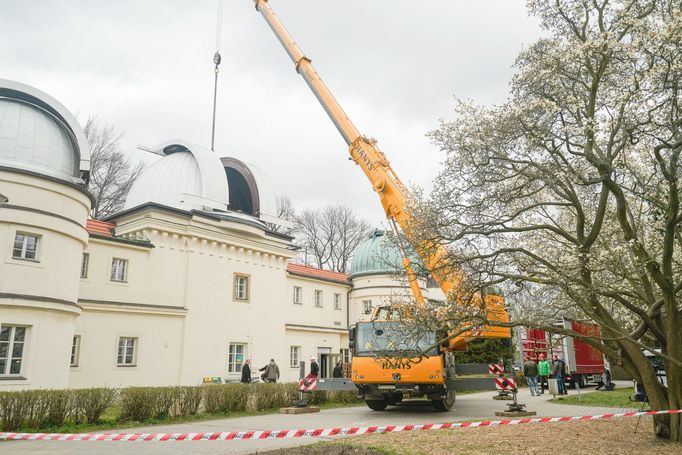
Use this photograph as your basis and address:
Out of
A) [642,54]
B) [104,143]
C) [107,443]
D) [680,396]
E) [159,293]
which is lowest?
[107,443]

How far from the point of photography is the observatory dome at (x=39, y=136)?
52.6 feet

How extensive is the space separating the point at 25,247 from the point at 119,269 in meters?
5.23

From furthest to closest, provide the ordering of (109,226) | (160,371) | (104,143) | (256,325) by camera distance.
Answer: (104,143), (256,325), (109,226), (160,371)

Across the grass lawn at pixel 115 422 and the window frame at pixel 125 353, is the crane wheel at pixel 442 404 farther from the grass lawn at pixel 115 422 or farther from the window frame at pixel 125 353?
the window frame at pixel 125 353

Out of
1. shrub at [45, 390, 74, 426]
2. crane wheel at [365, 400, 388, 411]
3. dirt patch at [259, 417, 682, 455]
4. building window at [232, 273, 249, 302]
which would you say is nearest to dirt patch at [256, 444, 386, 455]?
dirt patch at [259, 417, 682, 455]

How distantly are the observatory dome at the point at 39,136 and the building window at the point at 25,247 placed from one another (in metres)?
1.92

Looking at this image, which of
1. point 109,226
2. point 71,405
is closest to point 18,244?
point 71,405

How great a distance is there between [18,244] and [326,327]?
17.0 metres

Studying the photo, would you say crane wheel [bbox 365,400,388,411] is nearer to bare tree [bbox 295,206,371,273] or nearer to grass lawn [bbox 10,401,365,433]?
grass lawn [bbox 10,401,365,433]

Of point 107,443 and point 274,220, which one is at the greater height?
point 274,220

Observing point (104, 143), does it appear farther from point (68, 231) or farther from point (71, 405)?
point (71, 405)

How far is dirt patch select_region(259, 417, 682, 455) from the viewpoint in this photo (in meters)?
8.66

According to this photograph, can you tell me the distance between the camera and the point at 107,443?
403 inches

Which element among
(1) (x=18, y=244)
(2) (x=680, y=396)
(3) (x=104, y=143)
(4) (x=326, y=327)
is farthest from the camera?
(3) (x=104, y=143)
